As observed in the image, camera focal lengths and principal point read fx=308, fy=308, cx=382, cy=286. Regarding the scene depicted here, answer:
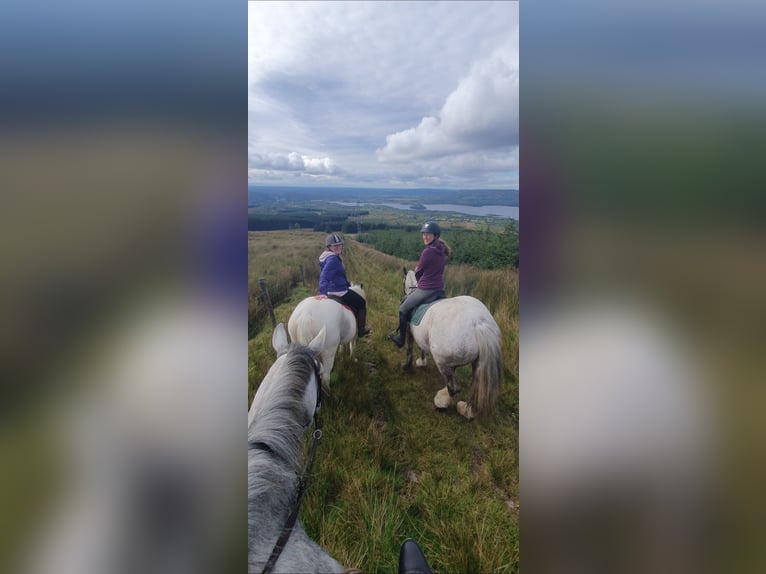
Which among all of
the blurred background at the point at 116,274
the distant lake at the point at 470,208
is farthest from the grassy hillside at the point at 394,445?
the blurred background at the point at 116,274

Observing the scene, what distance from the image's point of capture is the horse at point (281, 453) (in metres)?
1.54

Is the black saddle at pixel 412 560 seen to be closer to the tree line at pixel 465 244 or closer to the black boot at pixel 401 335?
the black boot at pixel 401 335

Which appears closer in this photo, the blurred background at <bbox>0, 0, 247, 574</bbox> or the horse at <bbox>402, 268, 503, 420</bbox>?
the blurred background at <bbox>0, 0, 247, 574</bbox>

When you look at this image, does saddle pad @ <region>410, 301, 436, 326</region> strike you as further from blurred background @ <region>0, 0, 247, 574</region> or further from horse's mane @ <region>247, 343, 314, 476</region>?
blurred background @ <region>0, 0, 247, 574</region>

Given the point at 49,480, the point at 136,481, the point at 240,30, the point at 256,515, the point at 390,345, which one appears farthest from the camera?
the point at 390,345

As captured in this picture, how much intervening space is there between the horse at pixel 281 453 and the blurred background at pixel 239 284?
0.28 metres

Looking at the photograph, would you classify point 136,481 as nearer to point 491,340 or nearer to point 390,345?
point 390,345

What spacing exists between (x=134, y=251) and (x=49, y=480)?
2.49 ft

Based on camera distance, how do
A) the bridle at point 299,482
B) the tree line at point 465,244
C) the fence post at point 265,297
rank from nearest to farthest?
the bridle at point 299,482
the tree line at point 465,244
the fence post at point 265,297

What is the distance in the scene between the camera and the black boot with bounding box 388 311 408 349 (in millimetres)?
2092

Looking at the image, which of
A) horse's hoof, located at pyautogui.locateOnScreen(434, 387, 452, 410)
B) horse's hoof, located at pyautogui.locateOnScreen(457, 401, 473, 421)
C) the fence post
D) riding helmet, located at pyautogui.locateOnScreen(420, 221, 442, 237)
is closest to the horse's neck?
the fence post

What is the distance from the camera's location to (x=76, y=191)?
996 millimetres

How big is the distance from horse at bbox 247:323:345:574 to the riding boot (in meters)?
0.24

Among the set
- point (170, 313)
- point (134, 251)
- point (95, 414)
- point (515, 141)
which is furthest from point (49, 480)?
point (515, 141)
